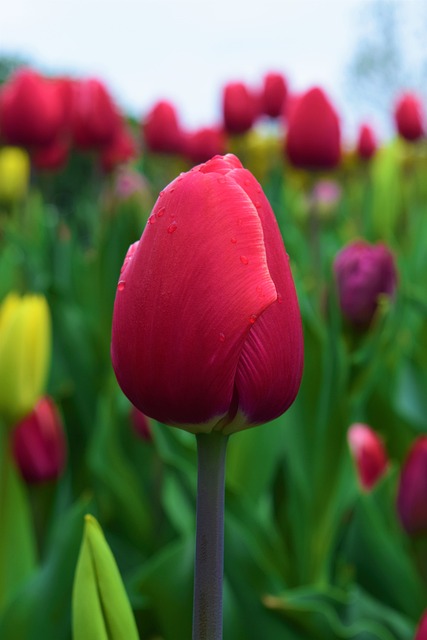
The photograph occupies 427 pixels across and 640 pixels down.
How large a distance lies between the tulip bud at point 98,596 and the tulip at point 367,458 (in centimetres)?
67

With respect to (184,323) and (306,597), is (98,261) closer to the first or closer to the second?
(306,597)

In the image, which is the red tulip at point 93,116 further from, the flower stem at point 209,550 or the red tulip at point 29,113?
the flower stem at point 209,550

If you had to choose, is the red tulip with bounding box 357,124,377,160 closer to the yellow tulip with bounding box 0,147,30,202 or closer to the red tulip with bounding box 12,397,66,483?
the yellow tulip with bounding box 0,147,30,202

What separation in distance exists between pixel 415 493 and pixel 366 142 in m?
2.56

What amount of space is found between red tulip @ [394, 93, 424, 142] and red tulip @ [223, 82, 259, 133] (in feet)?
1.92

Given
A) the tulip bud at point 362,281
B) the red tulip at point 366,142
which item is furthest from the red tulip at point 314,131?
the red tulip at point 366,142

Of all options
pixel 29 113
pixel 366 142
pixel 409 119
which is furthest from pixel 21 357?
pixel 366 142

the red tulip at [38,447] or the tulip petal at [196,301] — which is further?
the red tulip at [38,447]

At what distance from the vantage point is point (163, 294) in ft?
1.30

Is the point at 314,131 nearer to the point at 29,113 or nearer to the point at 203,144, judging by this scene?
the point at 29,113

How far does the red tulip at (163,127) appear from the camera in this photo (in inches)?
113

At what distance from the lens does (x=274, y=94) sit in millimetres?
2877

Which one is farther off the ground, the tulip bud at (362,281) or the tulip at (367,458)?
the tulip bud at (362,281)

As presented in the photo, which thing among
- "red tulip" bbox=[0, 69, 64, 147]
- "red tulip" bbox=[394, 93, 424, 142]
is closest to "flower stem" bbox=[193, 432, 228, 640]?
"red tulip" bbox=[0, 69, 64, 147]
